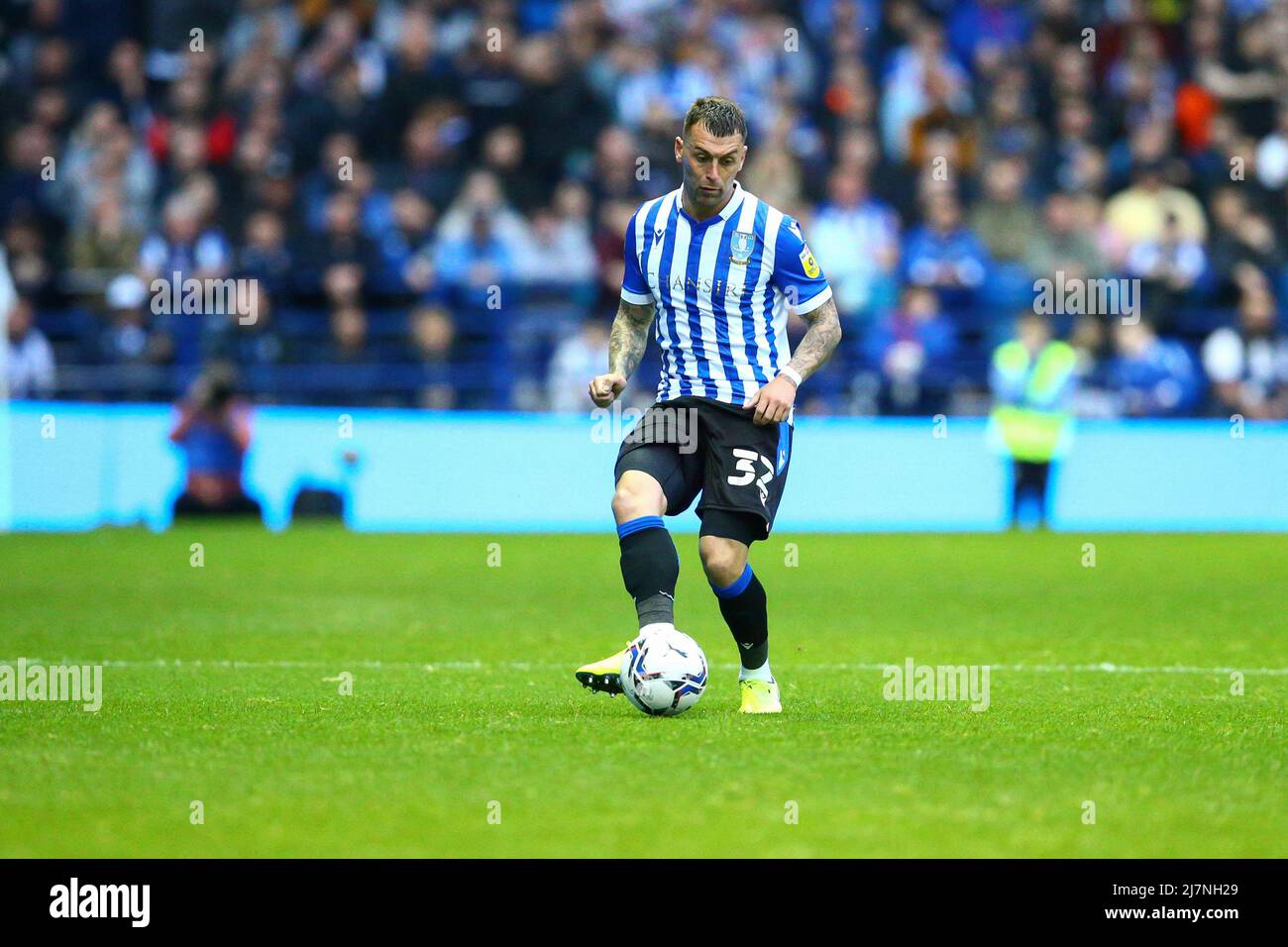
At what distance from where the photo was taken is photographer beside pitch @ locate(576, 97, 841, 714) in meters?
6.79

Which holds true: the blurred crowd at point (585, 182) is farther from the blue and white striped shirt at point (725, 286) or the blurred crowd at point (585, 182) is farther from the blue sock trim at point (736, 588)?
the blue sock trim at point (736, 588)

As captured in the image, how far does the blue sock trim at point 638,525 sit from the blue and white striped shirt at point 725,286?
1.69ft

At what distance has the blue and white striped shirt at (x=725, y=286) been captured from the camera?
694cm

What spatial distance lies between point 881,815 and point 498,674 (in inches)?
140

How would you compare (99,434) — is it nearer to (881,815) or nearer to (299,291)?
(299,291)

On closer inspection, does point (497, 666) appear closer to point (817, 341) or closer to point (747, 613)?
point (747, 613)

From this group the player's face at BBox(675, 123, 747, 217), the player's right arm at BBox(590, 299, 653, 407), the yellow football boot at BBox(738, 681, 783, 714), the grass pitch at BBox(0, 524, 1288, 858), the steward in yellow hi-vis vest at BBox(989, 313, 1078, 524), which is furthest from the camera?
the steward in yellow hi-vis vest at BBox(989, 313, 1078, 524)

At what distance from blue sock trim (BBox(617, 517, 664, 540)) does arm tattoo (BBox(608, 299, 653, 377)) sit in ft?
2.12

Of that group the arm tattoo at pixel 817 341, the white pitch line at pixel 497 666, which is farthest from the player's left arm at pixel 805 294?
the white pitch line at pixel 497 666

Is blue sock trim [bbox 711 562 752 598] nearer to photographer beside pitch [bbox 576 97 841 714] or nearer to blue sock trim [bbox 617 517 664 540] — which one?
photographer beside pitch [bbox 576 97 841 714]

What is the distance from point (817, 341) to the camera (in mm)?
6953

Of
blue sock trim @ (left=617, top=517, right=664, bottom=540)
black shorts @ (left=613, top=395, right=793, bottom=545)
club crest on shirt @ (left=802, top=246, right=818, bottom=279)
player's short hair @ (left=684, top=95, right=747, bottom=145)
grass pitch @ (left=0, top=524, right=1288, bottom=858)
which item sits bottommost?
grass pitch @ (left=0, top=524, right=1288, bottom=858)

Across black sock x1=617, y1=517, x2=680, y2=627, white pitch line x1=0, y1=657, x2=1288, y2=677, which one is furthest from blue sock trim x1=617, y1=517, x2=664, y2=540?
white pitch line x1=0, y1=657, x2=1288, y2=677
